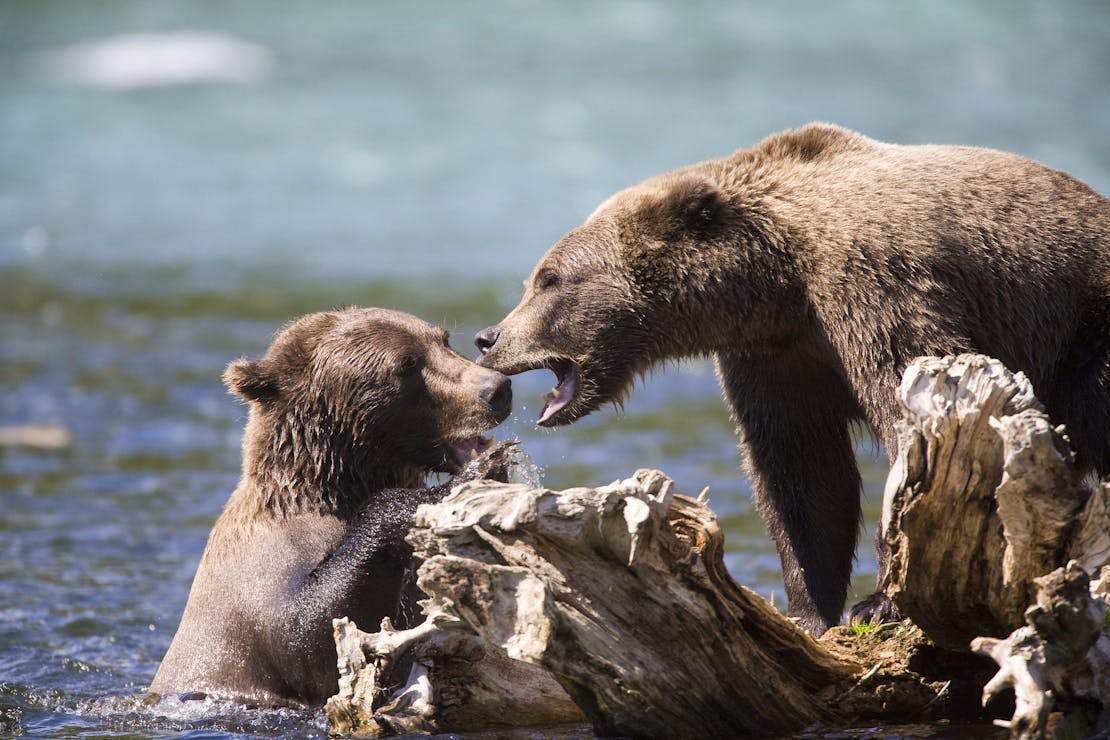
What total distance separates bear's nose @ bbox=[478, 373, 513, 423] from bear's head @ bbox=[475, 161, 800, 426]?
0.15m

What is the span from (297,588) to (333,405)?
0.88 metres

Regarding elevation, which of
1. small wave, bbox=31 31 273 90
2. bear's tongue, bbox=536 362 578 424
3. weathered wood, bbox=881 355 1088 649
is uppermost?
small wave, bbox=31 31 273 90

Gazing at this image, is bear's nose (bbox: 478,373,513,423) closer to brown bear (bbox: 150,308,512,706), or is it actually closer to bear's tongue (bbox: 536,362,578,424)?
brown bear (bbox: 150,308,512,706)

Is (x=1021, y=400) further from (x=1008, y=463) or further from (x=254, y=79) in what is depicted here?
(x=254, y=79)

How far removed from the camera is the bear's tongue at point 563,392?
277 inches

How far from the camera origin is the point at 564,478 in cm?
1195

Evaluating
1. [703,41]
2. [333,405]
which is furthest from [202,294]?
[703,41]

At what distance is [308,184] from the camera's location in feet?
97.1

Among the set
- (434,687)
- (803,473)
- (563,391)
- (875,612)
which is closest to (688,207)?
(563,391)

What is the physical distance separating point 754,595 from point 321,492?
231 cm

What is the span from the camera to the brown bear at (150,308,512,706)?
6.59 m

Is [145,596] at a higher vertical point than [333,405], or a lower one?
lower

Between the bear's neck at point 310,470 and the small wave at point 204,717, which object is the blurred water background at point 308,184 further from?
the bear's neck at point 310,470

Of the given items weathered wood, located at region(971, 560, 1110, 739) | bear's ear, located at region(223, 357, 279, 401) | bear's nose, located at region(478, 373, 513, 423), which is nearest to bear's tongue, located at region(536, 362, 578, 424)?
bear's nose, located at region(478, 373, 513, 423)
